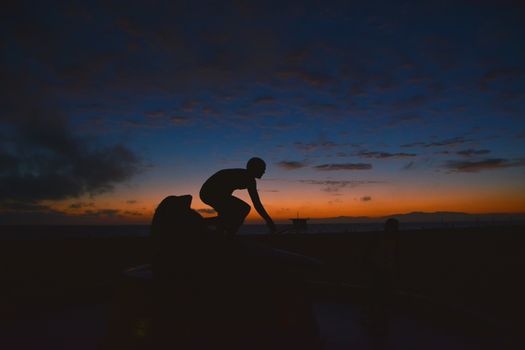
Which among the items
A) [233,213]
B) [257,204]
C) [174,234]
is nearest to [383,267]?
[257,204]

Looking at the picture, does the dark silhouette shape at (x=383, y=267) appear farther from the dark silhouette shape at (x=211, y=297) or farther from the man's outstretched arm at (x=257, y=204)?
the man's outstretched arm at (x=257, y=204)

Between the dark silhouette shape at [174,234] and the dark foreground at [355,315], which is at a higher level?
the dark silhouette shape at [174,234]

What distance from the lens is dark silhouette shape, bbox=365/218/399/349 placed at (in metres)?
6.01

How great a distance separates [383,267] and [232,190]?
9.99ft

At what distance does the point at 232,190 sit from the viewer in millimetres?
5633

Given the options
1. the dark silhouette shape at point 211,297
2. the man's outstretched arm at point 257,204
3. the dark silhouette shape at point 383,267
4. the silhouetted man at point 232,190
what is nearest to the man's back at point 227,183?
the silhouetted man at point 232,190

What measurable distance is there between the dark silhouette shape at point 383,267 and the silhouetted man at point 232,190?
2.10 m

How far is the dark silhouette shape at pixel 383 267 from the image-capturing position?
6.01m

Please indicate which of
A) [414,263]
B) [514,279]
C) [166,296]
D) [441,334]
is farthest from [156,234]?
[414,263]

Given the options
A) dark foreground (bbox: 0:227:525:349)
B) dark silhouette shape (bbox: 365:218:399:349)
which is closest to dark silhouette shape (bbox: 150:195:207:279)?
dark foreground (bbox: 0:227:525:349)

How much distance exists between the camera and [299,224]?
5.33m

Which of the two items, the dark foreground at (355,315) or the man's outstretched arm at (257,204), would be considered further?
the man's outstretched arm at (257,204)

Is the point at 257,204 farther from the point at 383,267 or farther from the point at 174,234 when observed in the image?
the point at 383,267

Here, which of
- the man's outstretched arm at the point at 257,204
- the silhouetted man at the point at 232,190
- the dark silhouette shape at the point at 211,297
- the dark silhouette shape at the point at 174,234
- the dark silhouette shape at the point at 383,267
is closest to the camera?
the dark silhouette shape at the point at 211,297
